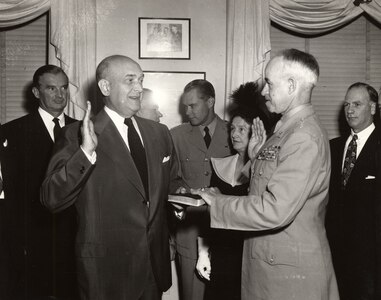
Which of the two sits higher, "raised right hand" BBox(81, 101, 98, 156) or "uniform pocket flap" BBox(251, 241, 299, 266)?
"raised right hand" BBox(81, 101, 98, 156)

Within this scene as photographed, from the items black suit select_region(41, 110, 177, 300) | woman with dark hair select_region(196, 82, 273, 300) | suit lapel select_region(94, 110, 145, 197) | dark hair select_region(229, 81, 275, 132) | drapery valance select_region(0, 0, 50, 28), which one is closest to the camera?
black suit select_region(41, 110, 177, 300)

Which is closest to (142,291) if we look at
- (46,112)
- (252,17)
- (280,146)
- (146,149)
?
(146,149)

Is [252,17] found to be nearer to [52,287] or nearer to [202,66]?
[202,66]

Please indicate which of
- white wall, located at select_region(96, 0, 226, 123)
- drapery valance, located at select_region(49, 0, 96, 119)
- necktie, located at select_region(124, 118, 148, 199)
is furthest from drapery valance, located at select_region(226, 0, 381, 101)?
necktie, located at select_region(124, 118, 148, 199)

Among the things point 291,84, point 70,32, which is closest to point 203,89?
point 70,32

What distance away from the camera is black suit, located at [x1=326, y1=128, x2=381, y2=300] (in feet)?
12.3

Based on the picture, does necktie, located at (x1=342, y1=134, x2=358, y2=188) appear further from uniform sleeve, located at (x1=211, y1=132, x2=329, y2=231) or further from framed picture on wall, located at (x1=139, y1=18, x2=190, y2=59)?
framed picture on wall, located at (x1=139, y1=18, x2=190, y2=59)

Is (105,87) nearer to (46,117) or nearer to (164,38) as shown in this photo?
(46,117)

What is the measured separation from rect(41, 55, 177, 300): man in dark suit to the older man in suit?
19.8 inches

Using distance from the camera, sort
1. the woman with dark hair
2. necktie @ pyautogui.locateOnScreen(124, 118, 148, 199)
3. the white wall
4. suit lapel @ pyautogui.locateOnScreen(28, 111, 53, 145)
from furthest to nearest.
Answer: the white wall, suit lapel @ pyautogui.locateOnScreen(28, 111, 53, 145), the woman with dark hair, necktie @ pyautogui.locateOnScreen(124, 118, 148, 199)

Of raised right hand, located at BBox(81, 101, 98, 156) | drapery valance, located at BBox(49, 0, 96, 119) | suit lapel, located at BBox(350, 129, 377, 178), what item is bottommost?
suit lapel, located at BBox(350, 129, 377, 178)

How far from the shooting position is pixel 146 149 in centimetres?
289

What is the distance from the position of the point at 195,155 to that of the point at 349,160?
144 centimetres

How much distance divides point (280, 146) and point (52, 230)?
245 cm
